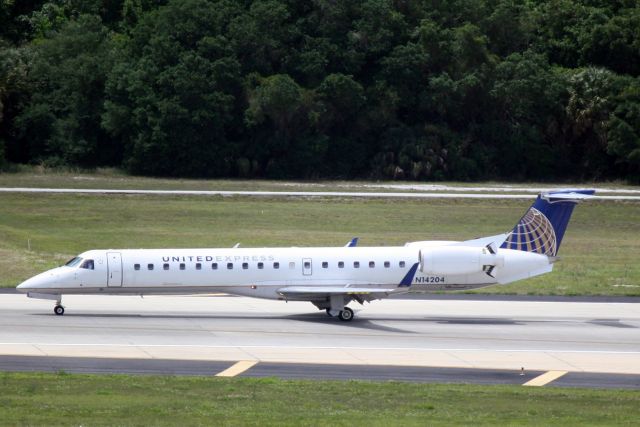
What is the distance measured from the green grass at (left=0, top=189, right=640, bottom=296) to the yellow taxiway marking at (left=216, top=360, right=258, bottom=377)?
16815 millimetres

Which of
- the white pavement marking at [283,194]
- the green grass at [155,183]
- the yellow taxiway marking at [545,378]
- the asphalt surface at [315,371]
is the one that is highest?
the green grass at [155,183]

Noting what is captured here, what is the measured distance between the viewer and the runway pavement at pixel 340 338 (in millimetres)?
25234

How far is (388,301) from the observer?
122ft

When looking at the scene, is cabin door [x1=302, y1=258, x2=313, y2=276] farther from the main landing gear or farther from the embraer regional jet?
the main landing gear

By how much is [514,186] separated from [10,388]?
59472 millimetres

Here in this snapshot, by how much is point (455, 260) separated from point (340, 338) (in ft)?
17.5

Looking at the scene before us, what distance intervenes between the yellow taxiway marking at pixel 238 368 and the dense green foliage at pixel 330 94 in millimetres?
54121

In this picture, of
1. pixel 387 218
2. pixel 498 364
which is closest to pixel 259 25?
pixel 387 218

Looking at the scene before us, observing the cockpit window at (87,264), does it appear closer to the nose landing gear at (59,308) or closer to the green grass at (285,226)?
the nose landing gear at (59,308)

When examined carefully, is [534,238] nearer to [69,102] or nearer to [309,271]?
[309,271]

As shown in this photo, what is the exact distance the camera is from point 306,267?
3288cm

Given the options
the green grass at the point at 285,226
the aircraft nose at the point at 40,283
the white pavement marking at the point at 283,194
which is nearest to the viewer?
the aircraft nose at the point at 40,283

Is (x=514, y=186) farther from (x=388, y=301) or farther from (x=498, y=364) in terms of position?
(x=498, y=364)

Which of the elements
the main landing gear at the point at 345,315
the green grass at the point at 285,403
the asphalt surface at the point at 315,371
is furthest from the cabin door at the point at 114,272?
the green grass at the point at 285,403
